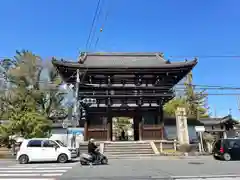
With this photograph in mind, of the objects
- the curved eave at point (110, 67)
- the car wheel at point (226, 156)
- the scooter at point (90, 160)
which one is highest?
the curved eave at point (110, 67)

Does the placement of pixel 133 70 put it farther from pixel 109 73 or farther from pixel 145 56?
pixel 145 56

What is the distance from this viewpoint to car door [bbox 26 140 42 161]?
50.7 feet

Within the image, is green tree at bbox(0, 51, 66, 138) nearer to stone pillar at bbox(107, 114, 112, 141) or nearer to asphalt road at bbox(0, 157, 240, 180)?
stone pillar at bbox(107, 114, 112, 141)

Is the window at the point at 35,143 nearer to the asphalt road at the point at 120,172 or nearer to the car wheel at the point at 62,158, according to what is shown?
the car wheel at the point at 62,158

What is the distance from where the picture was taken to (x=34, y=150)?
15.6 meters

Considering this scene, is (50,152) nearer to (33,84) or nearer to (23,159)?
(23,159)

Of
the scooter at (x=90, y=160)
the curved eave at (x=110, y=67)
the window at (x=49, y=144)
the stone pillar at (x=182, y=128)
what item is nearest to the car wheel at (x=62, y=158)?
the window at (x=49, y=144)

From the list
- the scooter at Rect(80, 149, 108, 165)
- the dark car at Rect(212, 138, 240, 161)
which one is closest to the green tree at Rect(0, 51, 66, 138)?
the scooter at Rect(80, 149, 108, 165)

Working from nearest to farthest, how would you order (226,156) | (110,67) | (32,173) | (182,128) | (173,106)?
(32,173) → (226,156) → (182,128) → (110,67) → (173,106)

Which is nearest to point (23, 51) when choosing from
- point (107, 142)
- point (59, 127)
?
point (59, 127)

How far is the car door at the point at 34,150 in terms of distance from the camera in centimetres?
1546

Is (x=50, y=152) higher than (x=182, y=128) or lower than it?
lower

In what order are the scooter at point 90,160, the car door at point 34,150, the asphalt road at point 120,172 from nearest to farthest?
the asphalt road at point 120,172 → the scooter at point 90,160 → the car door at point 34,150

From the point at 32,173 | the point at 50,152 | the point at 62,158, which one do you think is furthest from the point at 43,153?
the point at 32,173
